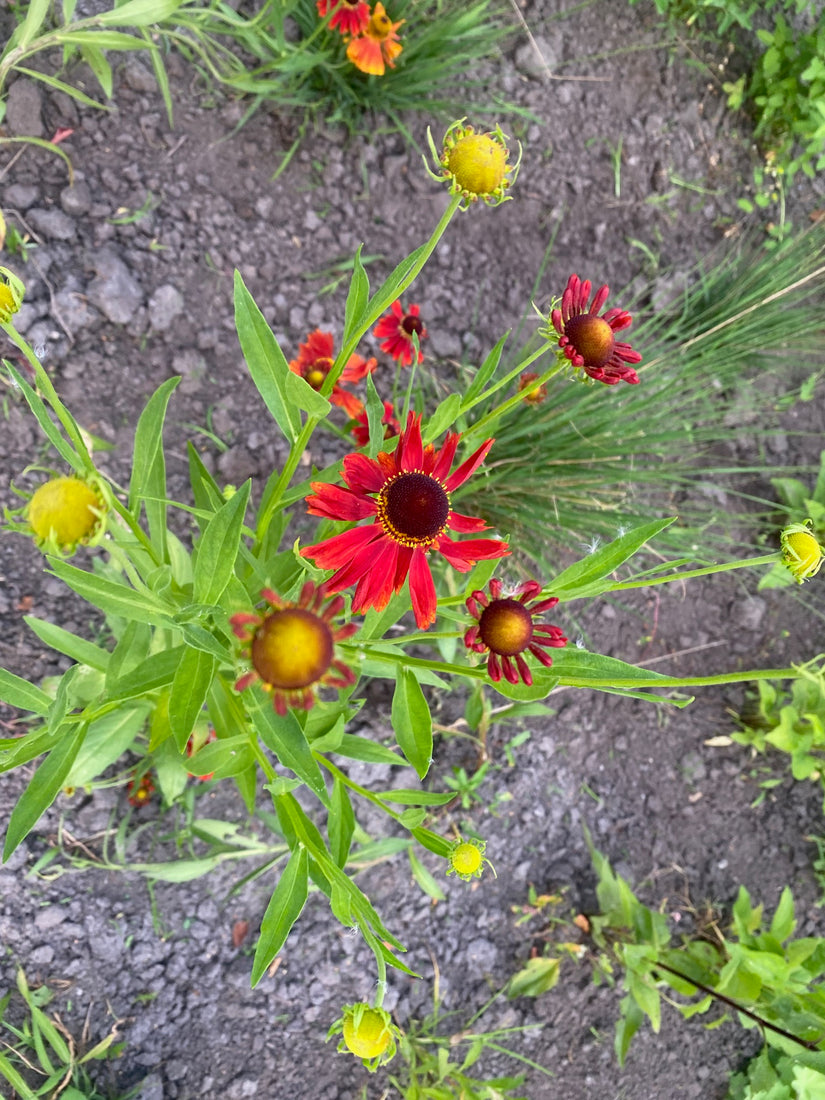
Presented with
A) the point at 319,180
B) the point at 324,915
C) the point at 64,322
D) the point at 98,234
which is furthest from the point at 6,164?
the point at 324,915

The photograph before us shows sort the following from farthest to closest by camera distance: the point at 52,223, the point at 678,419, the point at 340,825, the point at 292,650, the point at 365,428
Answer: the point at 678,419
the point at 52,223
the point at 365,428
the point at 340,825
the point at 292,650

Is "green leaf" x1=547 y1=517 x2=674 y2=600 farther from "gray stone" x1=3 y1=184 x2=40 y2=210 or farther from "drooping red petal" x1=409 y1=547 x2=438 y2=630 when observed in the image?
"gray stone" x1=3 y1=184 x2=40 y2=210

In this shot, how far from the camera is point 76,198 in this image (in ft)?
5.45

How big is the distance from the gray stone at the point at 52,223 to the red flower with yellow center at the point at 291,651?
1.28 meters

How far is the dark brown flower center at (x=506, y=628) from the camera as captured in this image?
934mm

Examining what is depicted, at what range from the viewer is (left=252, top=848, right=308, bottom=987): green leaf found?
41.4 inches

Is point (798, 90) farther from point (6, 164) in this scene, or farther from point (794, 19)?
point (6, 164)

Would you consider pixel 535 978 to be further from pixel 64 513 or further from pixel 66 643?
pixel 64 513

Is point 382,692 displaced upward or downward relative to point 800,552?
downward

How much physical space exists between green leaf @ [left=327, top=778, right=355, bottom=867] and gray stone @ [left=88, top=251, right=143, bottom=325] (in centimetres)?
114

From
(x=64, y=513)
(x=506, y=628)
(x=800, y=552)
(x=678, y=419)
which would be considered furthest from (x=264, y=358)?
(x=678, y=419)

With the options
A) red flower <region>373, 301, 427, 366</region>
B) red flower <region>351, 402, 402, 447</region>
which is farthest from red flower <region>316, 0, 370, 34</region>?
red flower <region>351, 402, 402, 447</region>

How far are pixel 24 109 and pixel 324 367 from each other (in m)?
0.85

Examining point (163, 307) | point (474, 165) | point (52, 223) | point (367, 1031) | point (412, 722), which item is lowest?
point (367, 1031)
